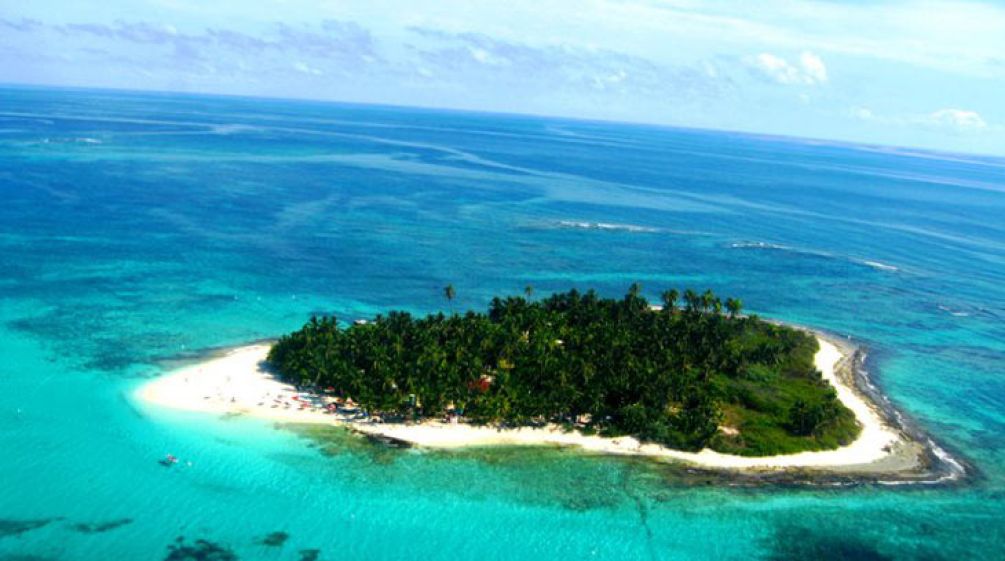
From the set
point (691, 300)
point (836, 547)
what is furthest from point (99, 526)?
point (691, 300)

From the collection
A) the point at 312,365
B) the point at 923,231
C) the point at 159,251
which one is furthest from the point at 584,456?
the point at 923,231

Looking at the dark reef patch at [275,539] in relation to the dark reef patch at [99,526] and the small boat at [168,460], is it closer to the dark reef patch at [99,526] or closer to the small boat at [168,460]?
the dark reef patch at [99,526]

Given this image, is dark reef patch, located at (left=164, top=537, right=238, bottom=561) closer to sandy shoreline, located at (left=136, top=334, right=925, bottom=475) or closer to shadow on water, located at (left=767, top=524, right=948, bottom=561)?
sandy shoreline, located at (left=136, top=334, right=925, bottom=475)

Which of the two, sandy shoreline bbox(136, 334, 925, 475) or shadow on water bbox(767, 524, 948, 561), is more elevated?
sandy shoreline bbox(136, 334, 925, 475)

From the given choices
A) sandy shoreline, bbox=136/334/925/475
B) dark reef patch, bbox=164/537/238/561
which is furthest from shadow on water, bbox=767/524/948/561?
dark reef patch, bbox=164/537/238/561

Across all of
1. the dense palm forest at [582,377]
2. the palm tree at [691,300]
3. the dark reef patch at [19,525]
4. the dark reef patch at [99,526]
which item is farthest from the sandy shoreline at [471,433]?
the palm tree at [691,300]

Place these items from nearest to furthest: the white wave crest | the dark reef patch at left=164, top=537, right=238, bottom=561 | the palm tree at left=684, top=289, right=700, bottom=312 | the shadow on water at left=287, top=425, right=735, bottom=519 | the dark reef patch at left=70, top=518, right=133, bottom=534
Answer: the dark reef patch at left=164, top=537, right=238, bottom=561, the dark reef patch at left=70, top=518, right=133, bottom=534, the shadow on water at left=287, top=425, right=735, bottom=519, the palm tree at left=684, top=289, right=700, bottom=312, the white wave crest
